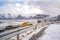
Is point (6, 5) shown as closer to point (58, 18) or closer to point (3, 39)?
point (3, 39)

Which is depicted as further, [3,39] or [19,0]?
[19,0]

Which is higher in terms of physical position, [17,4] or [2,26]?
[17,4]

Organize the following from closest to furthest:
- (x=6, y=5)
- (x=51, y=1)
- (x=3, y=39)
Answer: (x=3, y=39)
(x=6, y=5)
(x=51, y=1)

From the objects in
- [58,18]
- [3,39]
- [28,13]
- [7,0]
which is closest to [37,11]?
[28,13]

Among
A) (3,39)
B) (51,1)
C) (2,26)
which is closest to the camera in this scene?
(3,39)

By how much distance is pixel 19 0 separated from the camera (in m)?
3.98

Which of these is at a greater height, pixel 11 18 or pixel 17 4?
pixel 17 4

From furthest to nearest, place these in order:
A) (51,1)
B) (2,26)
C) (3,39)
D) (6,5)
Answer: (51,1), (2,26), (6,5), (3,39)

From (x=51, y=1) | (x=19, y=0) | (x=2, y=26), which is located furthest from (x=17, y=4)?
(x=51, y=1)

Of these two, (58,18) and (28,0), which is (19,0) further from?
(58,18)

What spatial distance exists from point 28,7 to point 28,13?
5.9 inches

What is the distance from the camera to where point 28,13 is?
13.9ft

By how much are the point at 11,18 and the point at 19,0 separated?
0.47 metres

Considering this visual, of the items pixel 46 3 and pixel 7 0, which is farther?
pixel 46 3
